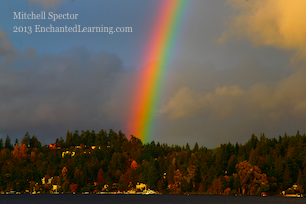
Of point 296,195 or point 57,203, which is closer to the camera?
point 57,203

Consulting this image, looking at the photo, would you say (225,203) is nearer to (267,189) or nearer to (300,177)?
(267,189)

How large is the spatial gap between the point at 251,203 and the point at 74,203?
78328 mm

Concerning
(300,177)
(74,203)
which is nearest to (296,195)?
(300,177)

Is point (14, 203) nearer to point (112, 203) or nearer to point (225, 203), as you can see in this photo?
point (112, 203)

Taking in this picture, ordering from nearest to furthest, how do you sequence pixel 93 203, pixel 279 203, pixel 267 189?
1. pixel 279 203
2. pixel 93 203
3. pixel 267 189

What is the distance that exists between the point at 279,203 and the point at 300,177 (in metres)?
55.6

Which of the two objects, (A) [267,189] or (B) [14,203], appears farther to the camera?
(A) [267,189]

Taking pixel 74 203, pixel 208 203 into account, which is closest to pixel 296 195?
pixel 208 203

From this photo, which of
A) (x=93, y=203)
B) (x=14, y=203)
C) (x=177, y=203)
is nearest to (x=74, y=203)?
(x=93, y=203)

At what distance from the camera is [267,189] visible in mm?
197375

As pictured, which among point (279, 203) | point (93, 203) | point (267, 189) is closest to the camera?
point (279, 203)

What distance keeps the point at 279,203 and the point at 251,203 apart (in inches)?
460

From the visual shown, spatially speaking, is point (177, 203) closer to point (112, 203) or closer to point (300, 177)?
point (112, 203)

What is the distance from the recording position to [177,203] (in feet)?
525
